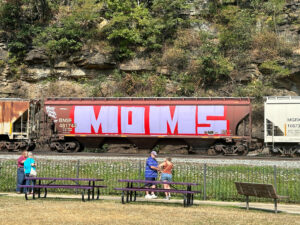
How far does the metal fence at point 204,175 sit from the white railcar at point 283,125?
7.84 metres

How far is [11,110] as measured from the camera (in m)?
28.2

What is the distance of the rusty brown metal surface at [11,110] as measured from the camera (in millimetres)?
28031

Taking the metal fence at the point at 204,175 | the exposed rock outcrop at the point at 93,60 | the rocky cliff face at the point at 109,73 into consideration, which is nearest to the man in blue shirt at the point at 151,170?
the metal fence at the point at 204,175

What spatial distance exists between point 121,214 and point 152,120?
15907 mm

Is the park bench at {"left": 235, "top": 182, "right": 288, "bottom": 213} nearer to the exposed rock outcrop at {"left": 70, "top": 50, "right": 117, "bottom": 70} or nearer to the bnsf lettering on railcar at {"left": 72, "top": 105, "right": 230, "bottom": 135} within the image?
the bnsf lettering on railcar at {"left": 72, "top": 105, "right": 230, "bottom": 135}

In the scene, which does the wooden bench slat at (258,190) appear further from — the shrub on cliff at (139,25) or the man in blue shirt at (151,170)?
the shrub on cliff at (139,25)

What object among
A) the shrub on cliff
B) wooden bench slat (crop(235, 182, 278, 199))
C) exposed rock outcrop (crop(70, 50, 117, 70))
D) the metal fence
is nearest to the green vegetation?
the shrub on cliff

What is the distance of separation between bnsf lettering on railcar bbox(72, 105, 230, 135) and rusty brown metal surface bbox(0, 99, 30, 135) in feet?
11.8

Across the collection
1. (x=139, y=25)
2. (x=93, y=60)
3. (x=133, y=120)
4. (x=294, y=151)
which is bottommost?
(x=294, y=151)

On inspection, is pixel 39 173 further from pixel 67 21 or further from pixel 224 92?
pixel 67 21

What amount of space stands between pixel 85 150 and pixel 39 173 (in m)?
10.9

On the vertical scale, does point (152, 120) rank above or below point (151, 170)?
above

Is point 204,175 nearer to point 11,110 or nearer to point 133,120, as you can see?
point 133,120

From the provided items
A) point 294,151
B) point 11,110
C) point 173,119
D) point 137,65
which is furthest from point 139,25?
point 294,151
